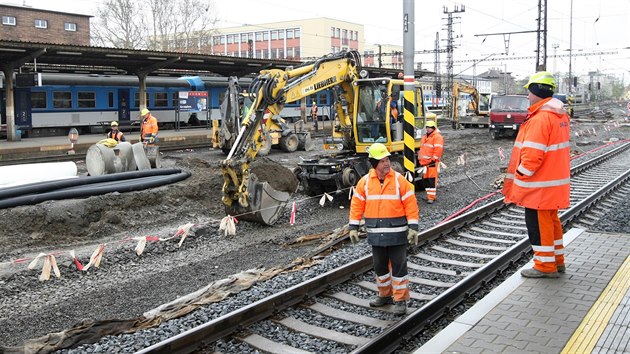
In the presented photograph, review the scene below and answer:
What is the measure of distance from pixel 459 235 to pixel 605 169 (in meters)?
11.0

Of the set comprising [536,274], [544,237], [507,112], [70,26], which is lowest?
[536,274]

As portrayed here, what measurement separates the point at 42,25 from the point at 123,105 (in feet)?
92.7

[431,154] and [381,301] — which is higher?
[431,154]

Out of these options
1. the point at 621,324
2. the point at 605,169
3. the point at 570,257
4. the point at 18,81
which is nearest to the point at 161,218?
the point at 570,257

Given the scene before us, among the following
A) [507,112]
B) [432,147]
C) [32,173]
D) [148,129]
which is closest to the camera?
[32,173]

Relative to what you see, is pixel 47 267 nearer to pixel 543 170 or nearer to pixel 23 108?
pixel 543 170

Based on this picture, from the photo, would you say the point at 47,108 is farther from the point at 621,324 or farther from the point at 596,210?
the point at 621,324

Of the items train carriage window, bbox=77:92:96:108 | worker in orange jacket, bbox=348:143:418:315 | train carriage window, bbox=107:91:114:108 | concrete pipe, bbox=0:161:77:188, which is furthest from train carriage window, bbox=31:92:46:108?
worker in orange jacket, bbox=348:143:418:315

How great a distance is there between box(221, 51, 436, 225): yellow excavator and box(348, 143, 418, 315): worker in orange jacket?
18.1 ft

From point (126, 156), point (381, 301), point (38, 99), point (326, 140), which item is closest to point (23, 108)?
point (38, 99)

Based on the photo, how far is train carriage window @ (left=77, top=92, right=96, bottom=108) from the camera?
31.8 metres

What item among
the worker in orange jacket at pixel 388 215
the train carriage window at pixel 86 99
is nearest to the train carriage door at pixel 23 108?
the train carriage window at pixel 86 99

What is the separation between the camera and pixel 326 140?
1503cm

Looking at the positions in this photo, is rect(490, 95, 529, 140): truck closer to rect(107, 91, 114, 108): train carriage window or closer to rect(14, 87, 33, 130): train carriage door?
rect(107, 91, 114, 108): train carriage window
